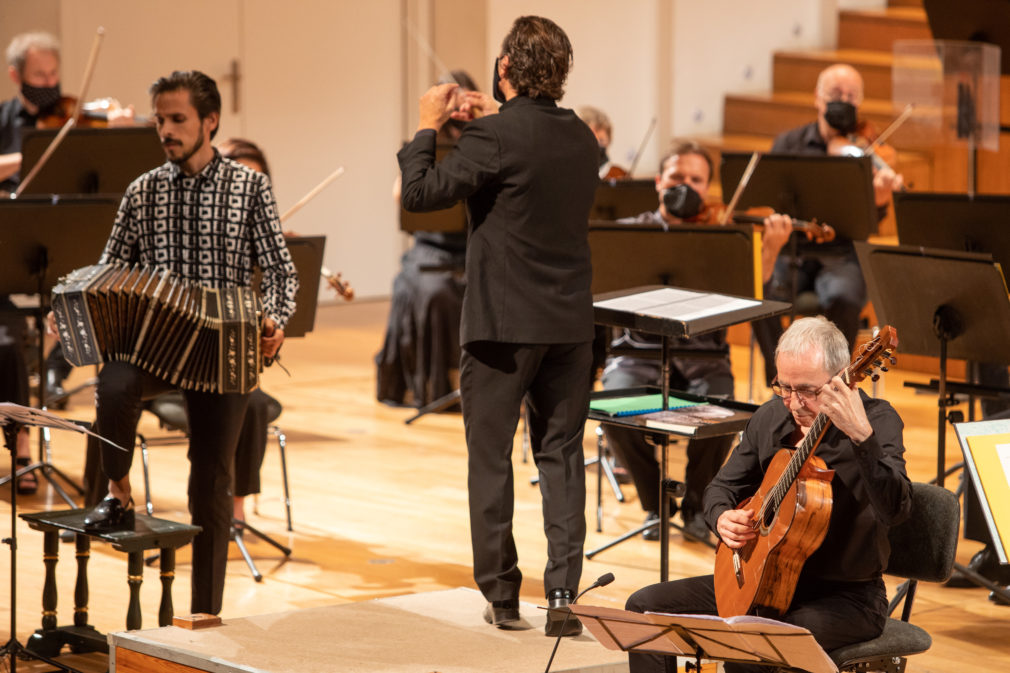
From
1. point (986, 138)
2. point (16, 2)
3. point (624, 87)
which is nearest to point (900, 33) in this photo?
point (624, 87)

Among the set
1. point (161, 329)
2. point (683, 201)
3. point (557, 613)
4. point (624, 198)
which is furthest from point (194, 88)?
point (624, 198)

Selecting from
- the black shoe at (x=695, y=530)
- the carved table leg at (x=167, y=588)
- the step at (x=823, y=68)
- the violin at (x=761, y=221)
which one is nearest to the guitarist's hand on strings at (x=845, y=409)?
the carved table leg at (x=167, y=588)

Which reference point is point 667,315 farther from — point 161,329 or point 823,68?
point 823,68

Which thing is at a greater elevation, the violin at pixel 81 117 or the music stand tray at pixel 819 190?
the violin at pixel 81 117

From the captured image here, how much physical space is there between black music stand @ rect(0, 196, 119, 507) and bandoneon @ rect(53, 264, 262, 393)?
1161 millimetres

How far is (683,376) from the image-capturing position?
5.23 m

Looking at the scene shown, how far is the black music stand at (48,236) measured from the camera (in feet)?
15.9

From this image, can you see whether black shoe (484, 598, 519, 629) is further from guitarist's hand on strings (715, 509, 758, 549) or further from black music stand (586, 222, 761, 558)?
black music stand (586, 222, 761, 558)

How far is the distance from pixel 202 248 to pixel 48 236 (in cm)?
126

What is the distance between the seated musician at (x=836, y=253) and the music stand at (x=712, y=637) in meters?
3.90

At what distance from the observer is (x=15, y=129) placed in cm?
635

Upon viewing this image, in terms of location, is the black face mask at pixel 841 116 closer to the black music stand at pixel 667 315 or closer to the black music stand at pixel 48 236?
the black music stand at pixel 667 315

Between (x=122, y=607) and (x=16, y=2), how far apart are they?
519 centimetres

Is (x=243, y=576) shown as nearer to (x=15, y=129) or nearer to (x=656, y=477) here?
(x=656, y=477)
